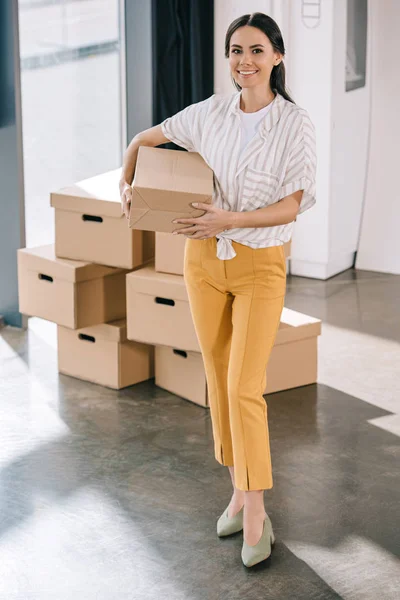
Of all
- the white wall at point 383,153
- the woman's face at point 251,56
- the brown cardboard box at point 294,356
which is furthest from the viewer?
the white wall at point 383,153

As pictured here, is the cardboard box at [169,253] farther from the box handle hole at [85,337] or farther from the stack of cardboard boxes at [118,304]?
the box handle hole at [85,337]

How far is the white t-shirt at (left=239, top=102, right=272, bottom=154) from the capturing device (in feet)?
8.55

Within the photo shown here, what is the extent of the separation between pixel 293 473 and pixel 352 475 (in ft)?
0.64

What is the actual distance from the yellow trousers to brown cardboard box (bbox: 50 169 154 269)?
1265 mm

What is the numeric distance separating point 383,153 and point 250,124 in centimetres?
339

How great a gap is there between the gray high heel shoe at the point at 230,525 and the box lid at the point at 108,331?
130 cm

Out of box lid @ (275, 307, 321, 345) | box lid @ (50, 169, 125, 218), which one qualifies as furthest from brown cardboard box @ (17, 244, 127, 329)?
box lid @ (275, 307, 321, 345)

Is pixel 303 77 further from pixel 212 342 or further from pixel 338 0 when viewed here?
pixel 212 342

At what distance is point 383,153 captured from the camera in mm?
5852

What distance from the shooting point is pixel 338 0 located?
5348 mm

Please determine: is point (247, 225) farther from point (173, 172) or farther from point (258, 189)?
point (173, 172)

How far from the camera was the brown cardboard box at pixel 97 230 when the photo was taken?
13.1ft

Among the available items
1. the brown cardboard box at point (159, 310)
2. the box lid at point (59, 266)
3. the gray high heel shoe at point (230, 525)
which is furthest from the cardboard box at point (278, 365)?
the gray high heel shoe at point (230, 525)

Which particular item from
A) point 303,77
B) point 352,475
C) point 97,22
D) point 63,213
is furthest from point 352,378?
point 97,22
